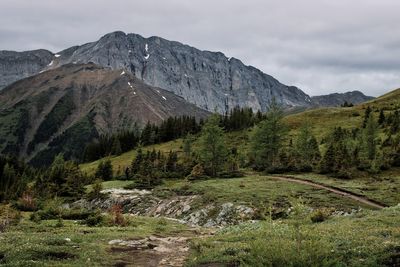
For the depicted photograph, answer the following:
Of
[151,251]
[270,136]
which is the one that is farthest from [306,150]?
[151,251]

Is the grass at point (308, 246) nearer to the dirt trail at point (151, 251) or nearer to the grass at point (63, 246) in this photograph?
the dirt trail at point (151, 251)

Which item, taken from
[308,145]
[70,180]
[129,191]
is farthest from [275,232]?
[308,145]

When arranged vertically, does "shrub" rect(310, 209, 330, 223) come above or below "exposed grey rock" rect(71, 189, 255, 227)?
above

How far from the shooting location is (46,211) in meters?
40.2

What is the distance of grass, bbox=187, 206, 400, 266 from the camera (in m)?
16.0

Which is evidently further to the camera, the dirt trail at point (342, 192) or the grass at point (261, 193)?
the grass at point (261, 193)

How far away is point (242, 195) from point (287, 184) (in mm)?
7996

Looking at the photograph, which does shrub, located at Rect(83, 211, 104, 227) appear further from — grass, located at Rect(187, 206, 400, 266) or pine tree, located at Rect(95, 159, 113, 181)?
pine tree, located at Rect(95, 159, 113, 181)

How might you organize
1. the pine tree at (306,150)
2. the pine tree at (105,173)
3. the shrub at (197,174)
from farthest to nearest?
the pine tree at (105,173), the pine tree at (306,150), the shrub at (197,174)

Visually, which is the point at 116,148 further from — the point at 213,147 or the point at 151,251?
the point at 151,251

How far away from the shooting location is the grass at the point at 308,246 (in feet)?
52.4

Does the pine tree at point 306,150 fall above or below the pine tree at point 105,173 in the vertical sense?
above

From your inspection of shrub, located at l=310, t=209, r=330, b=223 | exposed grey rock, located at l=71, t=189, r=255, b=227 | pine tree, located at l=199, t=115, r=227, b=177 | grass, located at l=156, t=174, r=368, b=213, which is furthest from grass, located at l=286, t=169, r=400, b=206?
pine tree, located at l=199, t=115, r=227, b=177

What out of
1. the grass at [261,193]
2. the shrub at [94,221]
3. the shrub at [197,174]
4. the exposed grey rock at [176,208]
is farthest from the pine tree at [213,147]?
the shrub at [94,221]
